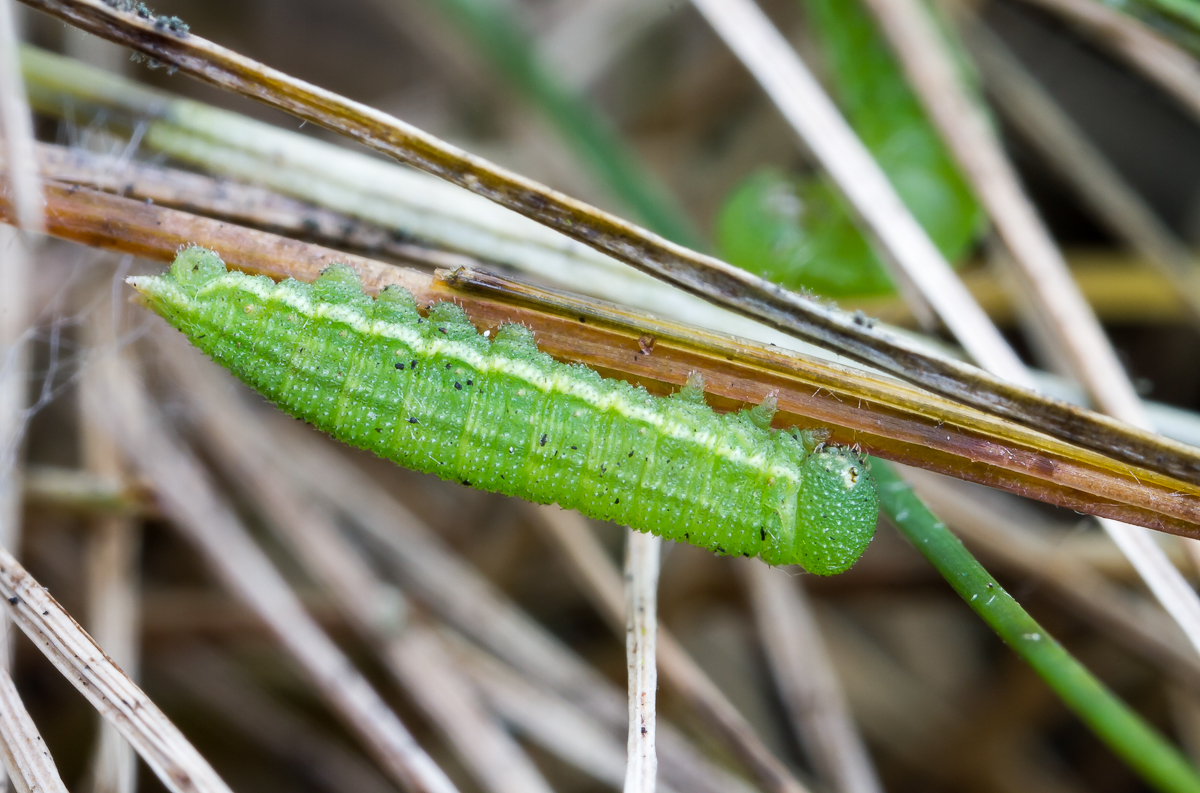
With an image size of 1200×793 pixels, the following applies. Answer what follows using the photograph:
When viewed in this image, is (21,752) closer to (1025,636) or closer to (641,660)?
(641,660)

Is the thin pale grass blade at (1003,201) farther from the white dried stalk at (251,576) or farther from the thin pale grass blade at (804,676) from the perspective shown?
the white dried stalk at (251,576)

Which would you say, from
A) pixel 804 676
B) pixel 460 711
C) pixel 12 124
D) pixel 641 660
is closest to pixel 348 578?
pixel 460 711

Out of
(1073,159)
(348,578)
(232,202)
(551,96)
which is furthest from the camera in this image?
(1073,159)

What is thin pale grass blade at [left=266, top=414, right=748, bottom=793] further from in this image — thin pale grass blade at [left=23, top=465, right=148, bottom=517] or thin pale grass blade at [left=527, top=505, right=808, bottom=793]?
thin pale grass blade at [left=23, top=465, right=148, bottom=517]

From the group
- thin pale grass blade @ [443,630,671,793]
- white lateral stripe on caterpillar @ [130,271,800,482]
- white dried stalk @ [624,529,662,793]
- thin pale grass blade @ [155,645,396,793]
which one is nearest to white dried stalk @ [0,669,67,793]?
white lateral stripe on caterpillar @ [130,271,800,482]

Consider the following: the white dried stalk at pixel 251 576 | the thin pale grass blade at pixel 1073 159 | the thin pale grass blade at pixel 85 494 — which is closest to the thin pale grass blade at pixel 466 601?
the white dried stalk at pixel 251 576

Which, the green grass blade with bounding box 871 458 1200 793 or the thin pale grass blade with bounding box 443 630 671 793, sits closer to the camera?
the green grass blade with bounding box 871 458 1200 793

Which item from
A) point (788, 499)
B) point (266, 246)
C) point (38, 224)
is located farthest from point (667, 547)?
point (38, 224)
